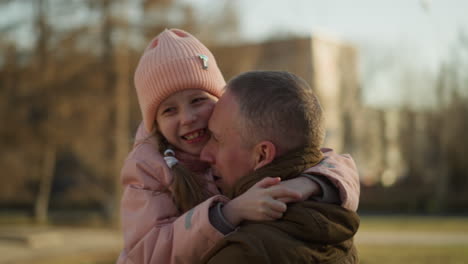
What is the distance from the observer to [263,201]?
184 centimetres

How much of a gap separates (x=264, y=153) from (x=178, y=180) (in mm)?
481

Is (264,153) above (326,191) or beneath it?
above

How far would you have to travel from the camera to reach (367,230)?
2170cm

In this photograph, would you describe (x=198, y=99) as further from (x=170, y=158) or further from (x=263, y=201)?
(x=263, y=201)

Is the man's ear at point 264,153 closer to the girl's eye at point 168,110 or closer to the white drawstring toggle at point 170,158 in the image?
the white drawstring toggle at point 170,158

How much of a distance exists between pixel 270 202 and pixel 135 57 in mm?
19364

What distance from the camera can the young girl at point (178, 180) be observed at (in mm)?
1950

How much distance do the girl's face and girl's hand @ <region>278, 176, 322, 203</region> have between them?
0.71 m

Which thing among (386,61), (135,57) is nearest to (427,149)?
(386,61)

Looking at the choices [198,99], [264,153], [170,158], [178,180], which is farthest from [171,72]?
[264,153]

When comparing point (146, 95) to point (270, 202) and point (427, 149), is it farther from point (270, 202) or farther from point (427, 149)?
point (427, 149)

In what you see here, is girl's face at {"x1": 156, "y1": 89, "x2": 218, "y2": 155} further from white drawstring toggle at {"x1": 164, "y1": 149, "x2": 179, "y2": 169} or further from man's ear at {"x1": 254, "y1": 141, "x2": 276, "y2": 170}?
man's ear at {"x1": 254, "y1": 141, "x2": 276, "y2": 170}

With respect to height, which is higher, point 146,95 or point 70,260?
point 146,95

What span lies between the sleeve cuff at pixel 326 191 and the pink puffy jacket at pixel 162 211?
15 millimetres
